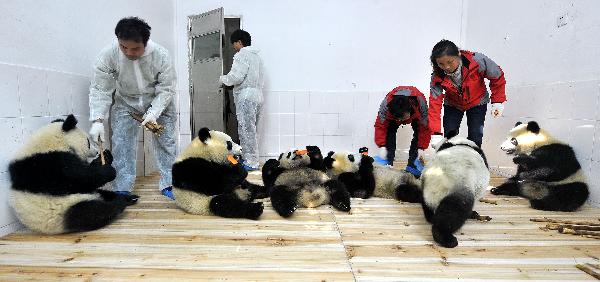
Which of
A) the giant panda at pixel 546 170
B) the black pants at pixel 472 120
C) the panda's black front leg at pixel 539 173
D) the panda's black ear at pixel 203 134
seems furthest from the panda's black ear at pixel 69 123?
the panda's black front leg at pixel 539 173

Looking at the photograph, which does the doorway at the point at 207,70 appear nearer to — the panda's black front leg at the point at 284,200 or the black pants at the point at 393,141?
the black pants at the point at 393,141

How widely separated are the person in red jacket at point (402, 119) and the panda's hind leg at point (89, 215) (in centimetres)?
301

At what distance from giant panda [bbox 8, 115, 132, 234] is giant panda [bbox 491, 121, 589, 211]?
3.59m

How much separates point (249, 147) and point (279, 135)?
0.94 m

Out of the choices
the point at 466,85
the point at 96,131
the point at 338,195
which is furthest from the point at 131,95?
the point at 466,85

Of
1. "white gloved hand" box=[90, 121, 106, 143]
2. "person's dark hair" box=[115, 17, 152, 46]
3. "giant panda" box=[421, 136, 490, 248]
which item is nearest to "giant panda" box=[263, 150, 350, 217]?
"giant panda" box=[421, 136, 490, 248]

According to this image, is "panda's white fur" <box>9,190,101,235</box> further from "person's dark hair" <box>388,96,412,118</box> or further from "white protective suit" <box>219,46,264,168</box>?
"person's dark hair" <box>388,96,412,118</box>

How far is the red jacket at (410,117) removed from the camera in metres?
→ 4.41

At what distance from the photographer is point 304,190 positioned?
315cm

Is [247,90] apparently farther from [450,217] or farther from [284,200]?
[450,217]

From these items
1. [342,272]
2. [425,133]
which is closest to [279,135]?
[425,133]

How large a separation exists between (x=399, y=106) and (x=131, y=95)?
9.48ft

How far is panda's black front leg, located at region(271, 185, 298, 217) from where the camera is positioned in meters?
2.91

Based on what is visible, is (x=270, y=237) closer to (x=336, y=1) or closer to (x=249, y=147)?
(x=249, y=147)
